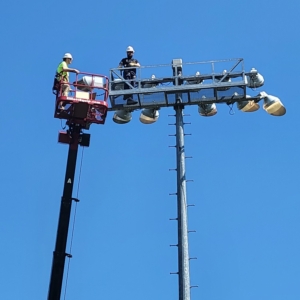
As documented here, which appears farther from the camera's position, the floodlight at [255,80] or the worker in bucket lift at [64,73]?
the floodlight at [255,80]

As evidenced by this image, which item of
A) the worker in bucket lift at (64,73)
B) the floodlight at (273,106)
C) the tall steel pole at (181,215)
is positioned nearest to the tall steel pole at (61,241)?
the worker in bucket lift at (64,73)

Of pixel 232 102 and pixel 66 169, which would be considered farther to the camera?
pixel 232 102

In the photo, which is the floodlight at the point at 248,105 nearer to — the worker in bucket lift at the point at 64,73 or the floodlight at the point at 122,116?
the floodlight at the point at 122,116

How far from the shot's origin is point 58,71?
24.9 m

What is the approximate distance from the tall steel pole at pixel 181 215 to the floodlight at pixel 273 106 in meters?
2.63

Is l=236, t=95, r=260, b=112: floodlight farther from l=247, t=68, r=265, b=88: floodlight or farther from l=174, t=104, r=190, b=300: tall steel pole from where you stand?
l=174, t=104, r=190, b=300: tall steel pole

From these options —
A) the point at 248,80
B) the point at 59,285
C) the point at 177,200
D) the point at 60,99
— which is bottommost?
the point at 59,285

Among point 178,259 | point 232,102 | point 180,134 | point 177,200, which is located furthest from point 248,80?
point 178,259

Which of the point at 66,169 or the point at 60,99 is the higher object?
the point at 60,99

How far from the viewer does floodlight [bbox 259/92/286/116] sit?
25.7 meters

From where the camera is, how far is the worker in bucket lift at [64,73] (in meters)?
24.4

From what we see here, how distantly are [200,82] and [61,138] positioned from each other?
4645 mm

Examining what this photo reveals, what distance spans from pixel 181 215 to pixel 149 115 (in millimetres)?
3636

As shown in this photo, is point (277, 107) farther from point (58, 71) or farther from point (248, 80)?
point (58, 71)
